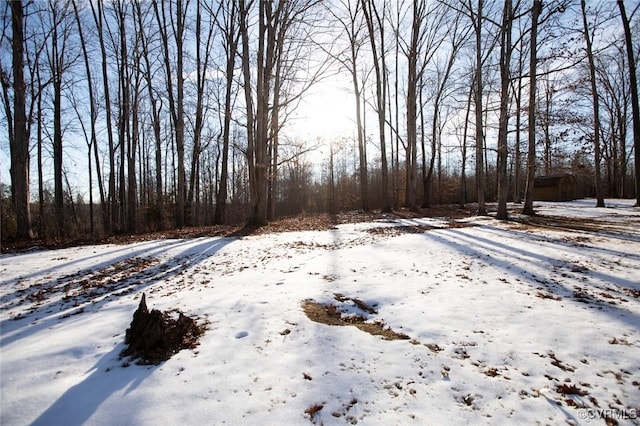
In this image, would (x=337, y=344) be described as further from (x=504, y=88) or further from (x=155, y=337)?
(x=504, y=88)

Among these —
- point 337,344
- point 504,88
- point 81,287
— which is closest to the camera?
point 337,344

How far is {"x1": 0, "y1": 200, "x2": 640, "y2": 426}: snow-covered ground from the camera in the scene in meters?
2.03

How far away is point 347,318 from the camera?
3562 millimetres

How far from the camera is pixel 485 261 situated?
573cm

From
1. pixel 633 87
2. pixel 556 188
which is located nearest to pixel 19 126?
pixel 633 87

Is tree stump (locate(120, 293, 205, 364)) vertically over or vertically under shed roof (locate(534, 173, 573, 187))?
under

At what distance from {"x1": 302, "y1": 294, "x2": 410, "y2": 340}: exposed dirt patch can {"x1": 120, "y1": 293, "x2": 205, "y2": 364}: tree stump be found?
52.5 inches

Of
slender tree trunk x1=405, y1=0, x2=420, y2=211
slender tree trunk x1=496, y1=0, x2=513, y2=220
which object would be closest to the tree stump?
slender tree trunk x1=496, y1=0, x2=513, y2=220

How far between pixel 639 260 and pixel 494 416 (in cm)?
564

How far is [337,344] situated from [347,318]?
0.72 metres

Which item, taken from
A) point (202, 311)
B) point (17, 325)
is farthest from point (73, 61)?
point (202, 311)

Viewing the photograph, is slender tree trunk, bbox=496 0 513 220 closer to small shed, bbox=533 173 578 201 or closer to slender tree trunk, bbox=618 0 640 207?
slender tree trunk, bbox=618 0 640 207

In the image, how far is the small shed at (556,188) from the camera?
27500 mm

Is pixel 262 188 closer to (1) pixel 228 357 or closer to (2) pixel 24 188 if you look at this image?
(2) pixel 24 188
